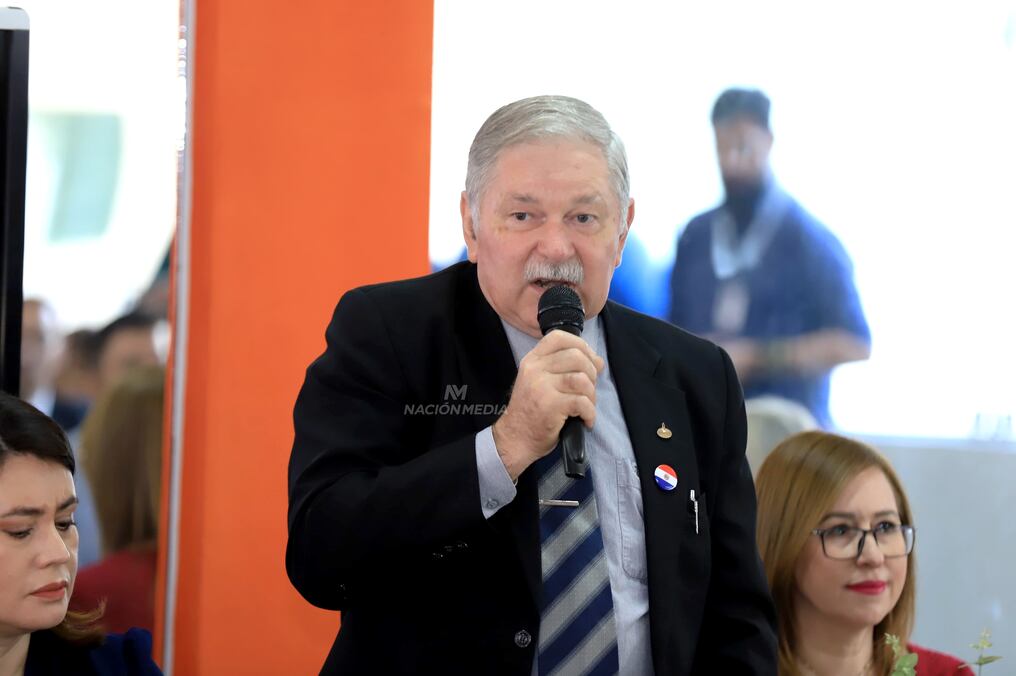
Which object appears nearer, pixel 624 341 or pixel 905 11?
pixel 624 341

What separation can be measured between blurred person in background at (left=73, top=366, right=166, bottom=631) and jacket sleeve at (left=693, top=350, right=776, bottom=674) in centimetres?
143

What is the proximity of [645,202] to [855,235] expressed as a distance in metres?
0.65

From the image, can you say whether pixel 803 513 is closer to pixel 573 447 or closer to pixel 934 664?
pixel 934 664

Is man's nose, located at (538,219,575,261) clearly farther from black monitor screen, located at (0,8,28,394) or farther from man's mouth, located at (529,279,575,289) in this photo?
black monitor screen, located at (0,8,28,394)

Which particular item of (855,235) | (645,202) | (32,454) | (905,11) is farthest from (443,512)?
(905,11)

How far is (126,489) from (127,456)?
77 mm

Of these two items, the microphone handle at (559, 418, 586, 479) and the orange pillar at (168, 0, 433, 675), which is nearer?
the microphone handle at (559, 418, 586, 479)

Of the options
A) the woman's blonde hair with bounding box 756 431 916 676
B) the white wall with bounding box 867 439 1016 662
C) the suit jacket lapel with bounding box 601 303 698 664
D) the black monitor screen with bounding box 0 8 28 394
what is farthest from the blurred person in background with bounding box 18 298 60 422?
the white wall with bounding box 867 439 1016 662

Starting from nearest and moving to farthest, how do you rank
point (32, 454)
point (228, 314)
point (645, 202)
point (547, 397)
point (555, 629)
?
point (547, 397), point (555, 629), point (32, 454), point (228, 314), point (645, 202)

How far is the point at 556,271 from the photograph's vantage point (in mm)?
1612

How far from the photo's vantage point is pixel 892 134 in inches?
134

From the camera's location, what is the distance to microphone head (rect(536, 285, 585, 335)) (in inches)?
60.9

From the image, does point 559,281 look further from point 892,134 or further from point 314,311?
point 892,134

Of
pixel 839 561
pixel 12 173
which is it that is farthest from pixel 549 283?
pixel 839 561
